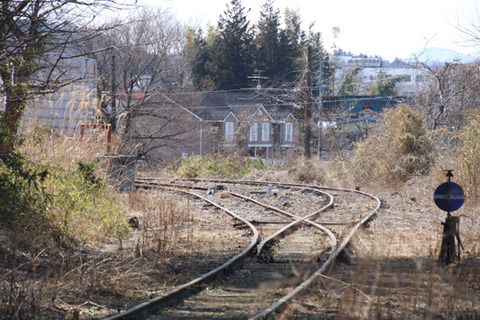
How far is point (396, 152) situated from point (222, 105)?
32041 millimetres

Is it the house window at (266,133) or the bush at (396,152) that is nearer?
the bush at (396,152)

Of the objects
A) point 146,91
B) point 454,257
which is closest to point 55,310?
point 454,257

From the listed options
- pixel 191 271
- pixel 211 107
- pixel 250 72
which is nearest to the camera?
pixel 191 271

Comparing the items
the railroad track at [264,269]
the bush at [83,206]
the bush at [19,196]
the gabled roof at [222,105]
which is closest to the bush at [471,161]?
the railroad track at [264,269]

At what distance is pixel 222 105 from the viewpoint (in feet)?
168

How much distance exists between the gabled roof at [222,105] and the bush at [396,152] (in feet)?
72.4

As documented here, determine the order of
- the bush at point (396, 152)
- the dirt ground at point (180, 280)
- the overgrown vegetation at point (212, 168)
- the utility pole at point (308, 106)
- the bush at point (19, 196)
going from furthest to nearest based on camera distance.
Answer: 1. the utility pole at point (308, 106)
2. the overgrown vegetation at point (212, 168)
3. the bush at point (396, 152)
4. the bush at point (19, 196)
5. the dirt ground at point (180, 280)

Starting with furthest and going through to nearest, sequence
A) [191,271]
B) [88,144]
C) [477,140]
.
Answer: [477,140]
[88,144]
[191,271]

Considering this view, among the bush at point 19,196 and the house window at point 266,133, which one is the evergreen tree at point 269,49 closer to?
the house window at point 266,133

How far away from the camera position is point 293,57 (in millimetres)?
57531

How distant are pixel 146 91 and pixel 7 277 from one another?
101 ft

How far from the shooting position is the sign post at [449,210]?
Answer: 7004 mm

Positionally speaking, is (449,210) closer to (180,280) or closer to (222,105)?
(180,280)

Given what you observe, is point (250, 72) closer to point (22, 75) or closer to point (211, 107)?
point (211, 107)
